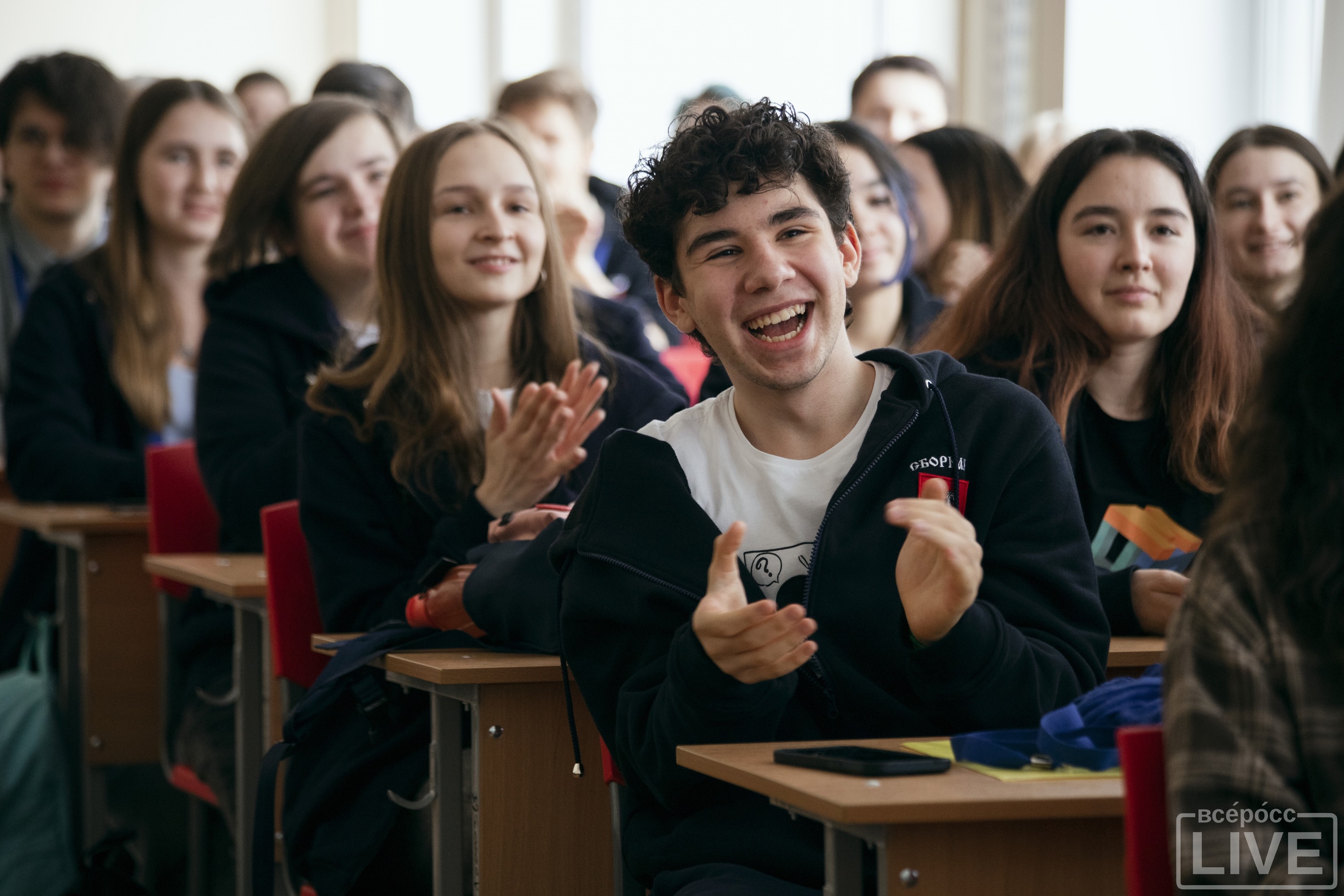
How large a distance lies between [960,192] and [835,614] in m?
2.53

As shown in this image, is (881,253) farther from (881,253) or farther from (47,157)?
(47,157)

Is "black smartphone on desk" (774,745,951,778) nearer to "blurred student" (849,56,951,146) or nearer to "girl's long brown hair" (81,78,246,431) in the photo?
"girl's long brown hair" (81,78,246,431)

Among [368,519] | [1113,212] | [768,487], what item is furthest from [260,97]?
[768,487]

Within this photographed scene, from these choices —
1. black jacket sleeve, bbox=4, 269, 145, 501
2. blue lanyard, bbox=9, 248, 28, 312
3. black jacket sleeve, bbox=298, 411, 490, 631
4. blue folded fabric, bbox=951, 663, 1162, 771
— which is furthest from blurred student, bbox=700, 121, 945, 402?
blue lanyard, bbox=9, 248, 28, 312

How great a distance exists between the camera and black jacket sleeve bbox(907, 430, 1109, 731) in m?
1.57

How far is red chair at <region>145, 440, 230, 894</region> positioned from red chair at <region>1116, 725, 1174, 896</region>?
2454mm

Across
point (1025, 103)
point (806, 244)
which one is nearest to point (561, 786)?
point (806, 244)

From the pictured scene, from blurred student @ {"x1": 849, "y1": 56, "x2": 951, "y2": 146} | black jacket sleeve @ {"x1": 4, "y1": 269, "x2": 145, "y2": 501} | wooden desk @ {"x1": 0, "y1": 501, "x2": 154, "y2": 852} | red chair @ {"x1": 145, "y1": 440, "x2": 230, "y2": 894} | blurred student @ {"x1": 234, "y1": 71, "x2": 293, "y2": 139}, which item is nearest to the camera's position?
red chair @ {"x1": 145, "y1": 440, "x2": 230, "y2": 894}

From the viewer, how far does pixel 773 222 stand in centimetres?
186

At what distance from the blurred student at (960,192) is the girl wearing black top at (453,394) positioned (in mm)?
1420

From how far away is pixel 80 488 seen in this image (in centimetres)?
374

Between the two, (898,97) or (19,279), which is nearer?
(19,279)

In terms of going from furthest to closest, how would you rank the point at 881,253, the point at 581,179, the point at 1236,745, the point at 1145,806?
the point at 581,179 → the point at 881,253 → the point at 1145,806 → the point at 1236,745

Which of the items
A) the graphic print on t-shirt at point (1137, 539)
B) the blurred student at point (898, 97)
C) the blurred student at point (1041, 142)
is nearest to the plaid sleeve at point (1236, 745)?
the graphic print on t-shirt at point (1137, 539)
